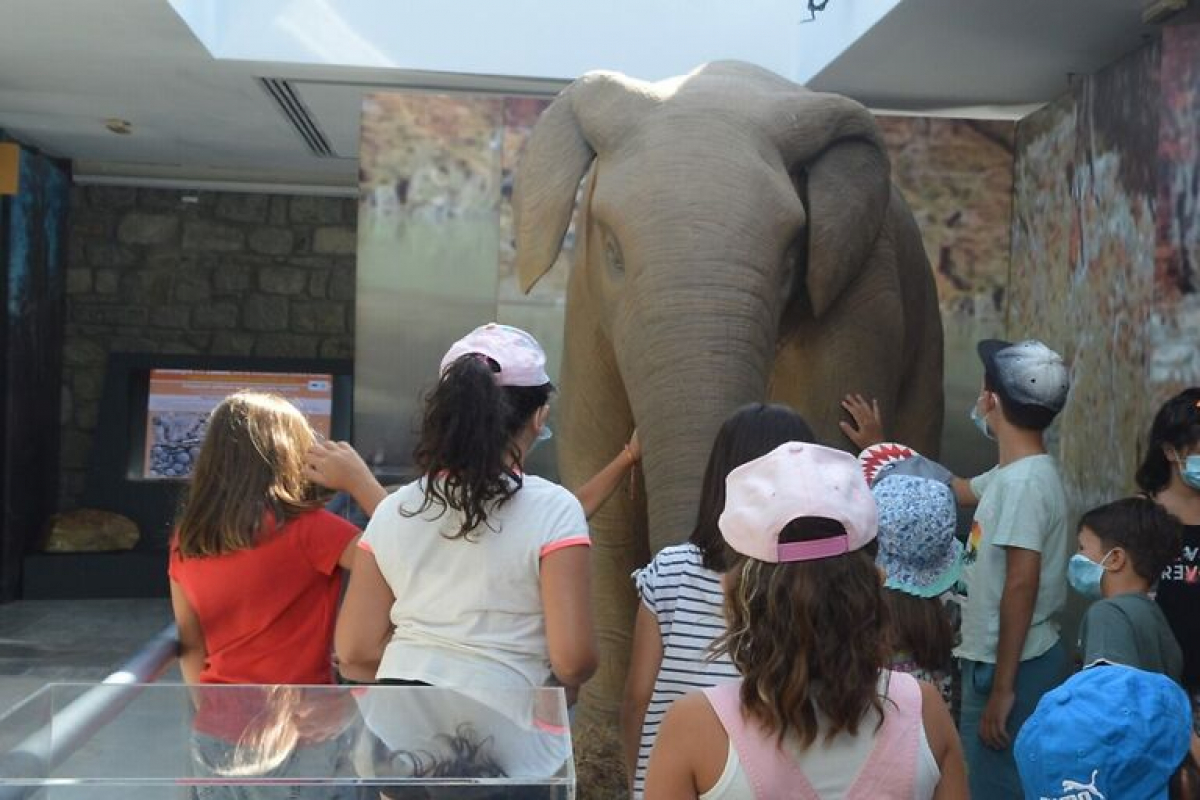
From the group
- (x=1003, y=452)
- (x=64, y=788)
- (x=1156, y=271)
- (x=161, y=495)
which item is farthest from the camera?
(x=161, y=495)

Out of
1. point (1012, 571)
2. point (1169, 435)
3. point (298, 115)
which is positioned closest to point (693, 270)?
point (1012, 571)

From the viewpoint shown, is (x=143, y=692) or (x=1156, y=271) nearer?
(x=143, y=692)

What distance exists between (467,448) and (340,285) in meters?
9.55

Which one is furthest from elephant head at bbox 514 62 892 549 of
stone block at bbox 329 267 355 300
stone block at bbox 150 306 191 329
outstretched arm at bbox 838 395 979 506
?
stone block at bbox 150 306 191 329

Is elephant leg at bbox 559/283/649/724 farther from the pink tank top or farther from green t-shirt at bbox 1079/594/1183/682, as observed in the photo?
the pink tank top

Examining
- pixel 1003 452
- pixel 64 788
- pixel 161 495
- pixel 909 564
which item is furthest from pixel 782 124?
pixel 161 495

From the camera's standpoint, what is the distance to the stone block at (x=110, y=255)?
11898mm

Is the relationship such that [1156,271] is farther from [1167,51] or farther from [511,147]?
[511,147]

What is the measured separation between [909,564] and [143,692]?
4.57 feet

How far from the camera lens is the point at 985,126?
22.7 ft

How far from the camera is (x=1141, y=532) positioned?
346cm

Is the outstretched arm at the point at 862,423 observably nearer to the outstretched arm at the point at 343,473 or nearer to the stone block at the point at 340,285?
the outstretched arm at the point at 343,473

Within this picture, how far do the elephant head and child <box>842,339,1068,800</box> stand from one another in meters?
0.66

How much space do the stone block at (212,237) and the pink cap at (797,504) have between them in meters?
10.3
